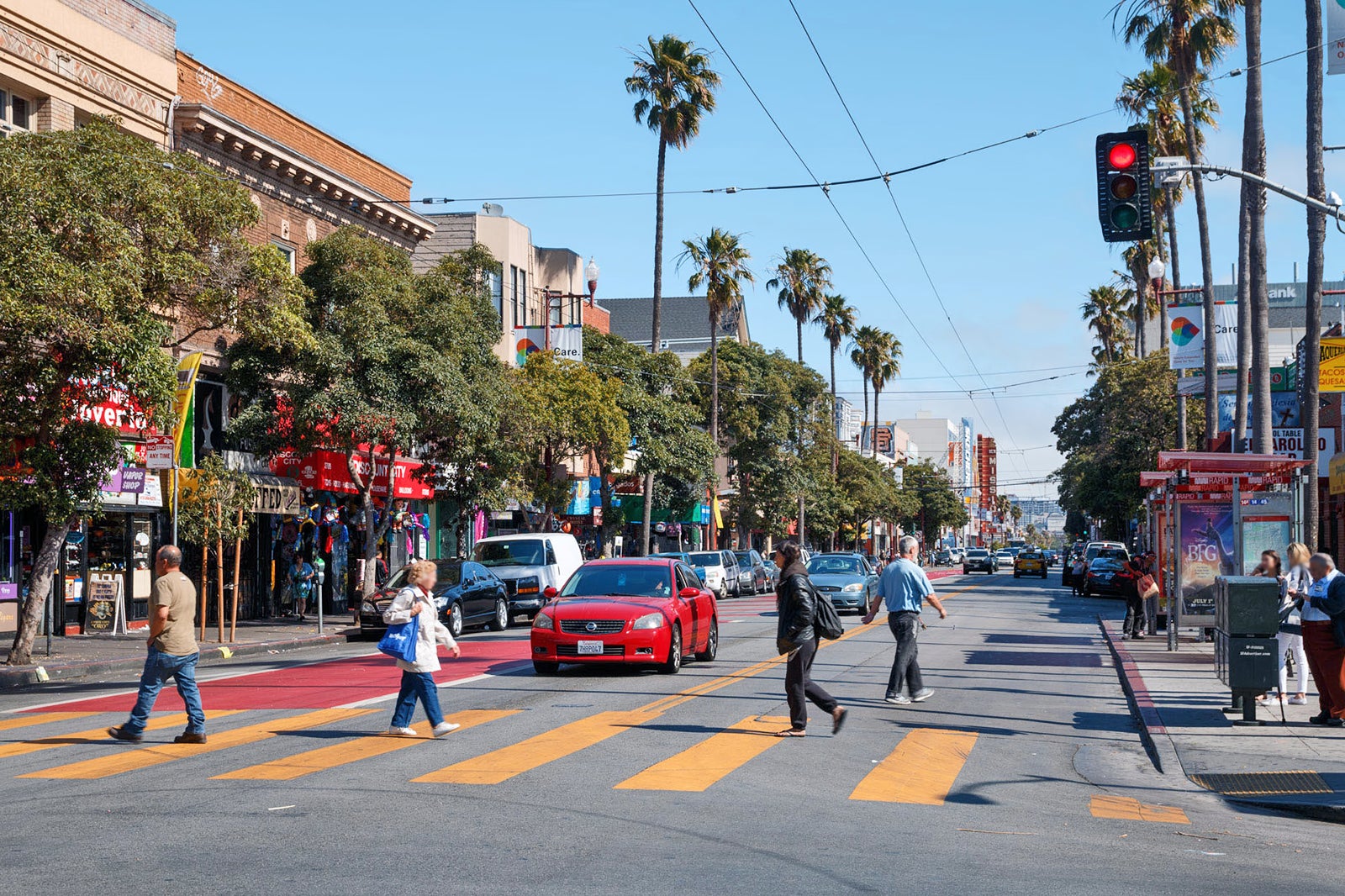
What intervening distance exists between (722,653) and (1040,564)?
194 ft

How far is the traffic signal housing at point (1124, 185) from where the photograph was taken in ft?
42.8

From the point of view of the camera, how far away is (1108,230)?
42.6 ft

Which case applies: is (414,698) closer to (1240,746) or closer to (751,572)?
(1240,746)

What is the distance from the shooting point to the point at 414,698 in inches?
473

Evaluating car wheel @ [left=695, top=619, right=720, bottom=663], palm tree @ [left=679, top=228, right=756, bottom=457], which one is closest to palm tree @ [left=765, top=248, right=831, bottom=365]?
palm tree @ [left=679, top=228, right=756, bottom=457]

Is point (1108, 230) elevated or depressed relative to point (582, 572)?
elevated

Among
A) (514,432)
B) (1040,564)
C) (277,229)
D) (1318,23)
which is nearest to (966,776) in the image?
(1318,23)

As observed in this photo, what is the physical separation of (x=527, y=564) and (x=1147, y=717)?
18056 millimetres

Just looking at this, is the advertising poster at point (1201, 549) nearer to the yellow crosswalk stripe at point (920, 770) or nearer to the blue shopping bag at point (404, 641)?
the yellow crosswalk stripe at point (920, 770)

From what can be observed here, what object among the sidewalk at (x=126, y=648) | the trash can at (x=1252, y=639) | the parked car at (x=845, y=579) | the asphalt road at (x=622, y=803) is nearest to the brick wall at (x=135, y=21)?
the sidewalk at (x=126, y=648)


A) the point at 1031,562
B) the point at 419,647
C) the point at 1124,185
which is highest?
the point at 1124,185

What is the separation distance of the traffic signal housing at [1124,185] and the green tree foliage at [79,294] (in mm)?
12857

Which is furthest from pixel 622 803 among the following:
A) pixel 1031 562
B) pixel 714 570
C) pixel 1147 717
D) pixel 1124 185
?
pixel 1031 562

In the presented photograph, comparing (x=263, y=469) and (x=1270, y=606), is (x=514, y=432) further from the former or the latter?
(x=1270, y=606)
